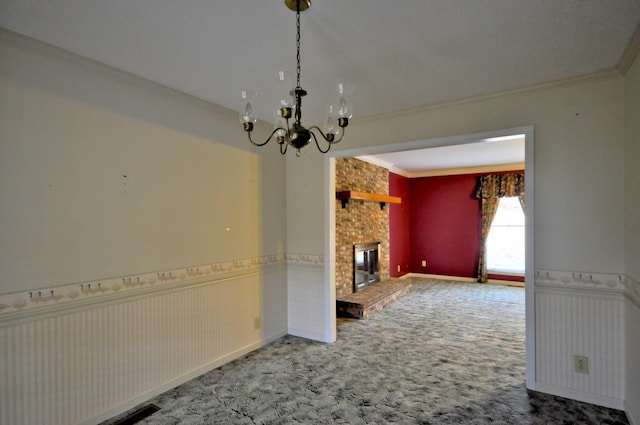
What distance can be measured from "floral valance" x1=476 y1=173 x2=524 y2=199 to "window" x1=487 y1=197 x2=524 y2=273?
0.22m

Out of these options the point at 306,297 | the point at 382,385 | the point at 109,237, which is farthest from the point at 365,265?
the point at 109,237

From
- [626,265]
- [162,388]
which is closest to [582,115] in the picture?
[626,265]

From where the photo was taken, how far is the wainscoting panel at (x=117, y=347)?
204 cm

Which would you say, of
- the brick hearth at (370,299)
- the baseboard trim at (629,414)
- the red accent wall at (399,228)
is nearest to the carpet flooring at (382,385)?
the baseboard trim at (629,414)

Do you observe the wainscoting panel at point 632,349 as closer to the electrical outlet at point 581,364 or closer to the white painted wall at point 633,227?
the white painted wall at point 633,227

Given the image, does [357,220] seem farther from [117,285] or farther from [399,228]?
[117,285]

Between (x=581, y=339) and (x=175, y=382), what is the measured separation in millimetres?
3345

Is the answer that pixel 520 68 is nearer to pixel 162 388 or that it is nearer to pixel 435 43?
pixel 435 43

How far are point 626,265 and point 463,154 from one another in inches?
146

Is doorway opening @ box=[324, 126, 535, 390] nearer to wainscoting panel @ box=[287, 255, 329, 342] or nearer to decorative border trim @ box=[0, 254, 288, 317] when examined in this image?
wainscoting panel @ box=[287, 255, 329, 342]

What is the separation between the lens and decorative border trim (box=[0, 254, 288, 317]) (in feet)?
6.69

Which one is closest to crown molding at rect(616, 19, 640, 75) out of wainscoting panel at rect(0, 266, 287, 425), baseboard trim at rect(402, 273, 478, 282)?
wainscoting panel at rect(0, 266, 287, 425)

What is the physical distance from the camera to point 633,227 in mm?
2285

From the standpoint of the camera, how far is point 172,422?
239 centimetres
